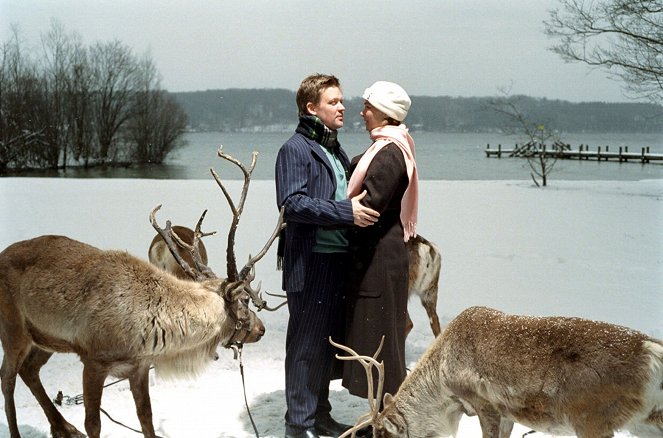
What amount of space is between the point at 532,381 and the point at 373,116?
4.64 ft

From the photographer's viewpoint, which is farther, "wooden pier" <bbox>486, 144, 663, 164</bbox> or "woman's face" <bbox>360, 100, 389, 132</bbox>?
"wooden pier" <bbox>486, 144, 663, 164</bbox>

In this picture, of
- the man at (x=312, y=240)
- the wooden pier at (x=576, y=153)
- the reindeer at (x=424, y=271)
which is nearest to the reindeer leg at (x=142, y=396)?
the man at (x=312, y=240)

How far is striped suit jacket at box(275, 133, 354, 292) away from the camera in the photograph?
3301mm

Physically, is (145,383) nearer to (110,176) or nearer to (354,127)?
(354,127)

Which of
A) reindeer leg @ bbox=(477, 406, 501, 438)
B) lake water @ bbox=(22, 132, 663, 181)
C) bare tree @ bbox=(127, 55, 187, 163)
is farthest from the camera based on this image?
bare tree @ bbox=(127, 55, 187, 163)

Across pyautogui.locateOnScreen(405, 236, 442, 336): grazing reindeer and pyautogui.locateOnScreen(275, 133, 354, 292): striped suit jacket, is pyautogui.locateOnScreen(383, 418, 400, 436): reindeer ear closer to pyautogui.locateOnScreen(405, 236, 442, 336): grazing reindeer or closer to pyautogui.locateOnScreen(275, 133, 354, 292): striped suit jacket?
pyautogui.locateOnScreen(275, 133, 354, 292): striped suit jacket

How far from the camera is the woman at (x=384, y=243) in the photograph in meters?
3.37

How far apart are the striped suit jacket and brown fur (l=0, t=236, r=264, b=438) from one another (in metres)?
0.31

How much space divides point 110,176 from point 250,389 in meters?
3.69

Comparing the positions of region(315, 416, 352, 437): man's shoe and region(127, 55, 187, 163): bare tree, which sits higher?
region(127, 55, 187, 163): bare tree

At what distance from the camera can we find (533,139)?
656 inches

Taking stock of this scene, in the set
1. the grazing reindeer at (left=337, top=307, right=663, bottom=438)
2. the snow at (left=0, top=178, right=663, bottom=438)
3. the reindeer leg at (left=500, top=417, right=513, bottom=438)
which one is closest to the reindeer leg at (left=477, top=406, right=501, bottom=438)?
Answer: the grazing reindeer at (left=337, top=307, right=663, bottom=438)

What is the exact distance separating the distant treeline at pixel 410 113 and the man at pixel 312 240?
0.48 m

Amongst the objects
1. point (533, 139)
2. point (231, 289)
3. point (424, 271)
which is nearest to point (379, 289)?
point (231, 289)
